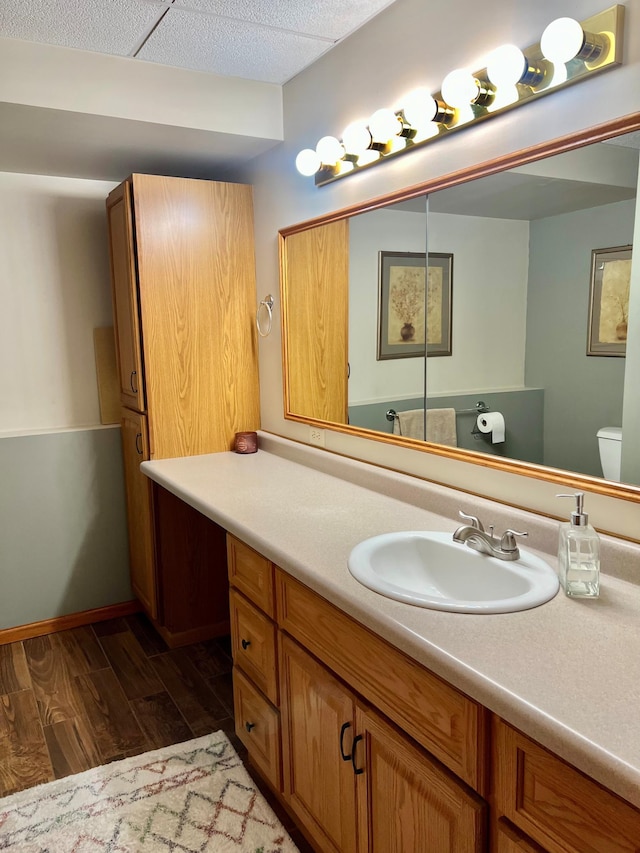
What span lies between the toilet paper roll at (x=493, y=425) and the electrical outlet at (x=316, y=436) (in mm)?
802

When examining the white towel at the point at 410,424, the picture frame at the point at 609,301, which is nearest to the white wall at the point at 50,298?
the white towel at the point at 410,424

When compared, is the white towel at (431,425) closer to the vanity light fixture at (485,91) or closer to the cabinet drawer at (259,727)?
the vanity light fixture at (485,91)

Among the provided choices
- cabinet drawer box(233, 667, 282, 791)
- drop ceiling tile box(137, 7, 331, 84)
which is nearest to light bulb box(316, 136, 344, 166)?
drop ceiling tile box(137, 7, 331, 84)

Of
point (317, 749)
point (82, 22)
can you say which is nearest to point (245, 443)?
point (317, 749)

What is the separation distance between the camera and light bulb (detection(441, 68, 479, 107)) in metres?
1.51

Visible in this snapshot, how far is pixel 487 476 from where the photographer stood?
168cm

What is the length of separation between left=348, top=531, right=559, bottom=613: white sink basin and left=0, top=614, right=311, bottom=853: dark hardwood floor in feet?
2.67

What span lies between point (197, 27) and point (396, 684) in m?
1.85

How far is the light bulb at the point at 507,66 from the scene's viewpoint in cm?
139

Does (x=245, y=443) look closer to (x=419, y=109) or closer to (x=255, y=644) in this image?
(x=255, y=644)

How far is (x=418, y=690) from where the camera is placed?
1134 mm

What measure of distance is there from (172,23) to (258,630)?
5.68 ft

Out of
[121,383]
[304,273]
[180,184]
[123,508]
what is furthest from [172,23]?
[123,508]

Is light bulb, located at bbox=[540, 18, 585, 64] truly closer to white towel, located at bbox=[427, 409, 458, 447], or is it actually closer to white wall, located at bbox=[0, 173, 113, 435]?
white towel, located at bbox=[427, 409, 458, 447]
